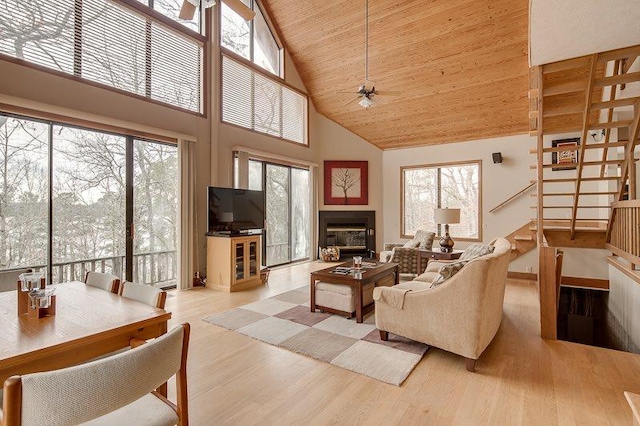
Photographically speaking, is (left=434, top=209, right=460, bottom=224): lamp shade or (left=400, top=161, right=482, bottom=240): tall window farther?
(left=400, top=161, right=482, bottom=240): tall window

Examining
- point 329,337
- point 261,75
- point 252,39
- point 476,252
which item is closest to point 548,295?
point 476,252

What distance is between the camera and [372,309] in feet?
12.2

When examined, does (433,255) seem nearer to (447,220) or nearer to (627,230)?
(447,220)

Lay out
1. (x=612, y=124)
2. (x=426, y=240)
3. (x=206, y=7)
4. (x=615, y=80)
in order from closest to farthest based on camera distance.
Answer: (x=206, y=7) → (x=615, y=80) → (x=612, y=124) → (x=426, y=240)

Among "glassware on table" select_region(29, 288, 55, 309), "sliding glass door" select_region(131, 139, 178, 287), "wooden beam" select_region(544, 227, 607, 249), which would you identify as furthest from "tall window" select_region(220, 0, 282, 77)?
"wooden beam" select_region(544, 227, 607, 249)

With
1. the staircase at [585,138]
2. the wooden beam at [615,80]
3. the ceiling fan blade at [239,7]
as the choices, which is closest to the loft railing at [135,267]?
the ceiling fan blade at [239,7]

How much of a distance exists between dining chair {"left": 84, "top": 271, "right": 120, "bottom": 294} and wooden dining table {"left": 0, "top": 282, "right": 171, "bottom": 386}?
0.14 metres

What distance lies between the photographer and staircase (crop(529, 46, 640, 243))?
312 cm

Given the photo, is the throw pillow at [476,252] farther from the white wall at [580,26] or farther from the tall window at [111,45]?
the tall window at [111,45]

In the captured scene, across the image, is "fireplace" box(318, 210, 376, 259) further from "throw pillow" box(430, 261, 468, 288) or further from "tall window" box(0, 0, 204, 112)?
"throw pillow" box(430, 261, 468, 288)

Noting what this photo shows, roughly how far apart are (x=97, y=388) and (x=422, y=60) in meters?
6.00

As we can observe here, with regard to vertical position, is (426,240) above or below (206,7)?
below

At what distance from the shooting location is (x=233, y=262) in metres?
4.75

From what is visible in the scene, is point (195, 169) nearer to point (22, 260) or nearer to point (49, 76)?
point (49, 76)
